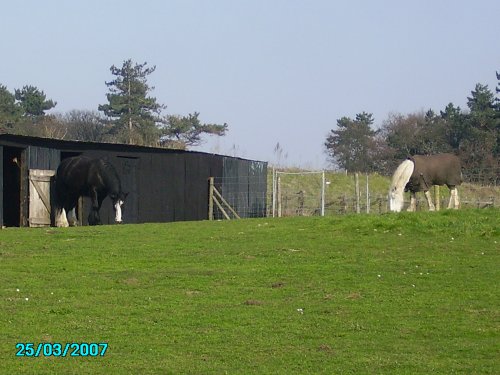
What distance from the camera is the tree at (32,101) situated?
77062 millimetres

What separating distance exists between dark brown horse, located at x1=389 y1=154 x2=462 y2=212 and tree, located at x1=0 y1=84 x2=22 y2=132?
3888 cm

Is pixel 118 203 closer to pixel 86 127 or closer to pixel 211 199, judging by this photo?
pixel 211 199

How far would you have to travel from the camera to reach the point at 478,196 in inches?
1708

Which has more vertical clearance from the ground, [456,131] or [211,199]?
[456,131]

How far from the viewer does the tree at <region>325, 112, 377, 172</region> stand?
247 feet

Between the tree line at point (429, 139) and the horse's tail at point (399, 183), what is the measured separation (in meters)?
19.4

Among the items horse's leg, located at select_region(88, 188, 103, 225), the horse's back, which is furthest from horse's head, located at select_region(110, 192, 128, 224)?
the horse's back

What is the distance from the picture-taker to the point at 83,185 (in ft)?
88.7

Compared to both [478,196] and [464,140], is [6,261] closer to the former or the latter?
[478,196]

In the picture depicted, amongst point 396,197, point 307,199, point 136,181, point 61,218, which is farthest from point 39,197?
point 307,199

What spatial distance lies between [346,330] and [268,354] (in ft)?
4.83

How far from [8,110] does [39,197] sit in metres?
45.5

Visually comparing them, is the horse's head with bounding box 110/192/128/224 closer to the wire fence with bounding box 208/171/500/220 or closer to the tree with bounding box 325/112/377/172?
the wire fence with bounding box 208/171/500/220

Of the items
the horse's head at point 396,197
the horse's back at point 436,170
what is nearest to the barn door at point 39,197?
the horse's head at point 396,197
